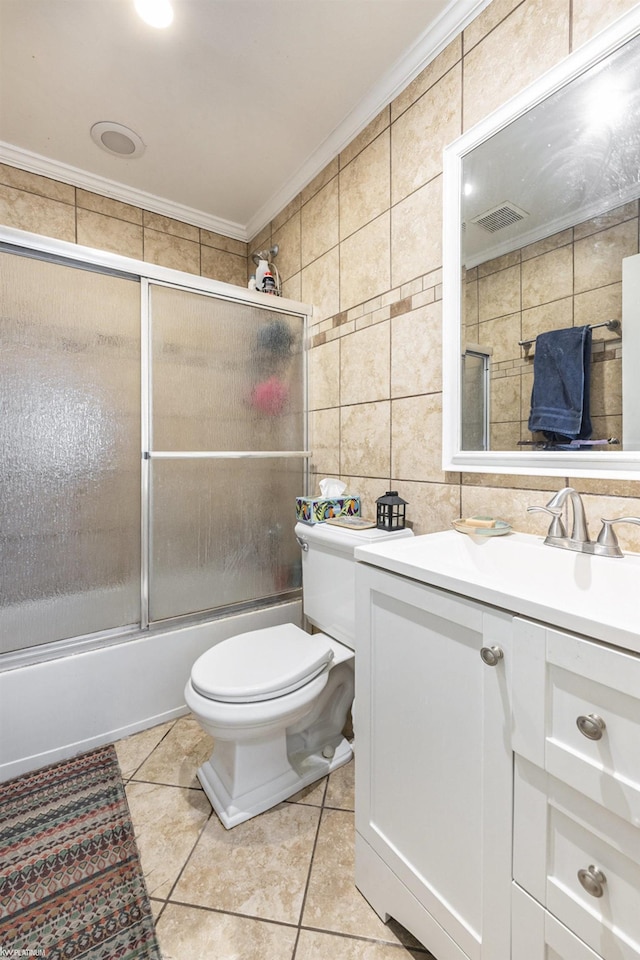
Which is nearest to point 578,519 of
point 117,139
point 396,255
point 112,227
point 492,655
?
point 492,655

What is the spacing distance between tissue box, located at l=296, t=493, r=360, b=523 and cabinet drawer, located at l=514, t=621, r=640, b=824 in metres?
1.02

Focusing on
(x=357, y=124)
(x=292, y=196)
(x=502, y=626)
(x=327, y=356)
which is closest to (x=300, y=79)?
(x=357, y=124)

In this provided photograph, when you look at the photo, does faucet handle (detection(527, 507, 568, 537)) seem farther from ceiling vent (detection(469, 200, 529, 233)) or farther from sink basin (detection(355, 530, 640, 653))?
ceiling vent (detection(469, 200, 529, 233))

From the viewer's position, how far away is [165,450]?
1.70 m

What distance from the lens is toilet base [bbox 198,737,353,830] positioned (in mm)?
1238

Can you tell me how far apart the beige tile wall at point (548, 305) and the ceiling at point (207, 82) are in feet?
2.69

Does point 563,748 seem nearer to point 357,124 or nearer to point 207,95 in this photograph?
point 357,124

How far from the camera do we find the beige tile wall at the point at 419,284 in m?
1.05

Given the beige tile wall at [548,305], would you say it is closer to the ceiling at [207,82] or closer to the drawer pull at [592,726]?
the drawer pull at [592,726]

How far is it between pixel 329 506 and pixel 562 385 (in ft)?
2.90

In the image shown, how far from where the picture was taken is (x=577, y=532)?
3.17 ft

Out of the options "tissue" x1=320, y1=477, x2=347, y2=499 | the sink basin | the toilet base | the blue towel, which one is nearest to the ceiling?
the blue towel

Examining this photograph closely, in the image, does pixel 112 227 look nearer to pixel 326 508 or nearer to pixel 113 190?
pixel 113 190

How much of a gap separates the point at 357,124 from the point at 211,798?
250 centimetres
